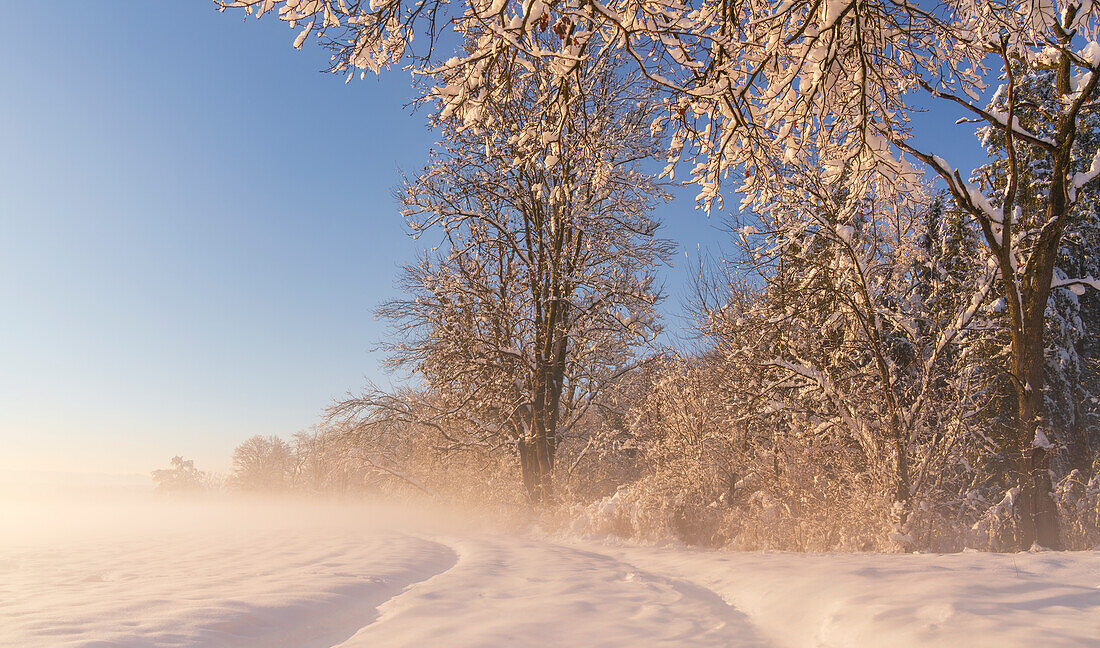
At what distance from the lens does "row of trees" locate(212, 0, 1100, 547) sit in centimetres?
386

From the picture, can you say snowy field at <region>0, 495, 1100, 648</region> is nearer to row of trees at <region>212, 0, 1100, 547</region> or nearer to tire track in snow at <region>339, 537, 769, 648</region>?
tire track in snow at <region>339, 537, 769, 648</region>

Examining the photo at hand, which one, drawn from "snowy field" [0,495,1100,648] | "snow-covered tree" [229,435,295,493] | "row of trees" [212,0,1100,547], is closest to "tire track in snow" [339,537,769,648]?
"snowy field" [0,495,1100,648]

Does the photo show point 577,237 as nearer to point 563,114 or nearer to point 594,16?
point 563,114

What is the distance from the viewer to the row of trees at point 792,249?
386 cm

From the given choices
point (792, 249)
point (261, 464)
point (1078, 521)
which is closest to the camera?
point (1078, 521)

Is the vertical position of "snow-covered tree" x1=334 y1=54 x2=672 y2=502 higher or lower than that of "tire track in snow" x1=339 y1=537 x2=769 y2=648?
higher

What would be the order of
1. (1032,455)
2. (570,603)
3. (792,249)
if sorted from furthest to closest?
(792,249)
(1032,455)
(570,603)

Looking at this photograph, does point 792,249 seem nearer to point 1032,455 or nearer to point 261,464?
point 1032,455

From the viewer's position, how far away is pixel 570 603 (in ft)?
13.9

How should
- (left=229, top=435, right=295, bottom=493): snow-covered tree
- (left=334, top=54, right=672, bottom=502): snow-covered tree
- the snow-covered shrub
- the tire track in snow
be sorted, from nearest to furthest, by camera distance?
the tire track in snow → the snow-covered shrub → (left=334, top=54, right=672, bottom=502): snow-covered tree → (left=229, top=435, right=295, bottom=493): snow-covered tree

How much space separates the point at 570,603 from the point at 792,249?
822 centimetres

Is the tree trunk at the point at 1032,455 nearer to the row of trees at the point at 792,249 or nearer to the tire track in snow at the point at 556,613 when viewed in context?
the row of trees at the point at 792,249

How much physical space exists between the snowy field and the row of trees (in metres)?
2.93

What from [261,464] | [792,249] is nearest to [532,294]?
[792,249]
